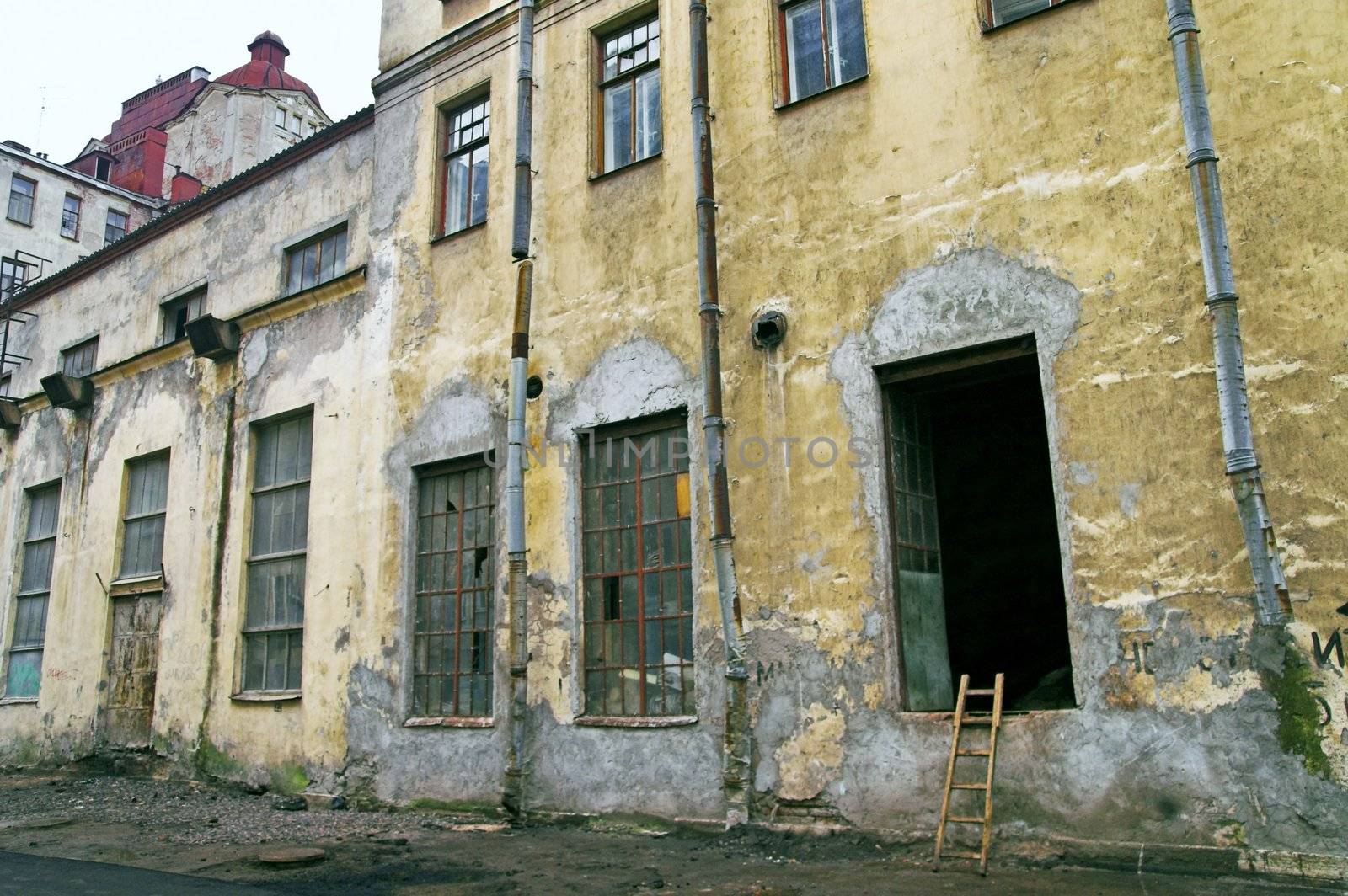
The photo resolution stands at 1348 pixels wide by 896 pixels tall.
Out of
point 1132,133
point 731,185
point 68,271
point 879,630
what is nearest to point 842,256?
point 731,185

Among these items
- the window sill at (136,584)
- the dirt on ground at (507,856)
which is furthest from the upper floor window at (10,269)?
the dirt on ground at (507,856)

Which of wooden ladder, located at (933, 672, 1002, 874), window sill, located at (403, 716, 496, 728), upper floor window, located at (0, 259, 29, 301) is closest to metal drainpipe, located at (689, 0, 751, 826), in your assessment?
wooden ladder, located at (933, 672, 1002, 874)

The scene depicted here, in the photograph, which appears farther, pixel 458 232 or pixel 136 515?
pixel 136 515

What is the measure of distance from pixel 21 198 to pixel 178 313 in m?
Answer: 21.9

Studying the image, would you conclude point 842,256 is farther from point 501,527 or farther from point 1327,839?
point 1327,839

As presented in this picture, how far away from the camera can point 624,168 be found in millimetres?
9367

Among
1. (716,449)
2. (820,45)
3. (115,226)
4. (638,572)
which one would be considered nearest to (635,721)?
(638,572)

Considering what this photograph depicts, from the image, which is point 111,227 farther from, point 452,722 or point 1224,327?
point 1224,327

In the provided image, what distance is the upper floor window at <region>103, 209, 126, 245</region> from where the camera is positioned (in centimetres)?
3397

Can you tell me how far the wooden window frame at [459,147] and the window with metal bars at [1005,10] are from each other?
16.2ft

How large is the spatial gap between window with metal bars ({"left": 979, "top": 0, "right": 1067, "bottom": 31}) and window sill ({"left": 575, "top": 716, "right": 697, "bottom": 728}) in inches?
213

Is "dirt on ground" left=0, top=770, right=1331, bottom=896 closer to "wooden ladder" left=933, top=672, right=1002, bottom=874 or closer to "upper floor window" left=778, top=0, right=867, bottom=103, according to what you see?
"wooden ladder" left=933, top=672, right=1002, bottom=874

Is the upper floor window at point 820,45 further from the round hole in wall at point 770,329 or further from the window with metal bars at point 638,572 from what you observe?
the window with metal bars at point 638,572

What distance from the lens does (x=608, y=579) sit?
29.3 ft
